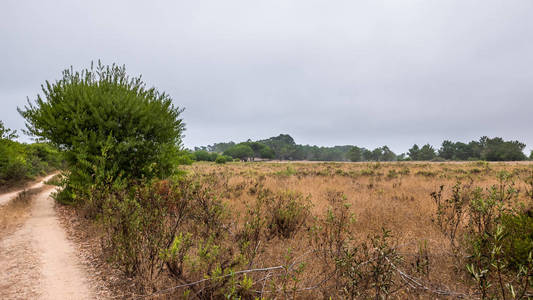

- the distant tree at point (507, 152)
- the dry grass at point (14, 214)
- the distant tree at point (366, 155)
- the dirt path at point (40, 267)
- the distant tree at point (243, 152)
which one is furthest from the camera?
the distant tree at point (366, 155)

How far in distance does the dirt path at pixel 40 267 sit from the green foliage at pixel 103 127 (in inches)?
87.2

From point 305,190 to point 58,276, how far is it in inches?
354

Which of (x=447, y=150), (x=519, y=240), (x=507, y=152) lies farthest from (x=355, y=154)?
(x=519, y=240)

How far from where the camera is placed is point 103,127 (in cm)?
900

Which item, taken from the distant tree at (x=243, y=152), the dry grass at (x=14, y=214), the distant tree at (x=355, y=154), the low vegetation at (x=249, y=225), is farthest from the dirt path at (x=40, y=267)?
the distant tree at (x=355, y=154)

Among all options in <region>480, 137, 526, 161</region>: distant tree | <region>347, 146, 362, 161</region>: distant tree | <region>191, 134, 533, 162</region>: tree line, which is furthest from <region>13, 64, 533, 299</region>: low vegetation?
<region>347, 146, 362, 161</region>: distant tree

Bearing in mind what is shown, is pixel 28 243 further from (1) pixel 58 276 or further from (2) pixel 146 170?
(2) pixel 146 170

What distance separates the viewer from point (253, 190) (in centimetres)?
1162

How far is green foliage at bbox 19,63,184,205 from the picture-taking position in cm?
873

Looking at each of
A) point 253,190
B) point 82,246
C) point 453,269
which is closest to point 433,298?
point 453,269

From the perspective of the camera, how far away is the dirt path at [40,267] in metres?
3.67

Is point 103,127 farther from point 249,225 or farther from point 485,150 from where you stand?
point 485,150

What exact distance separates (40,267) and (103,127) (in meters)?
5.57

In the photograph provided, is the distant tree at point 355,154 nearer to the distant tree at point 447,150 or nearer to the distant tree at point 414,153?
the distant tree at point 414,153
